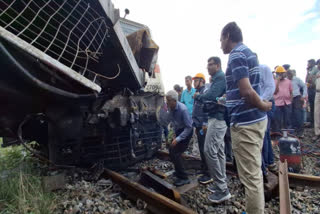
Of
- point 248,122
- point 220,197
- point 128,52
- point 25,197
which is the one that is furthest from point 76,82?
point 220,197

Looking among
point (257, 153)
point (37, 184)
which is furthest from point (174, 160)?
point (37, 184)

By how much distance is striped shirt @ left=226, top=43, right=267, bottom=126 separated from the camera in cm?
190

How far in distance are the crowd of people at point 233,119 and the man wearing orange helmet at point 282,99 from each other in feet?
0.42

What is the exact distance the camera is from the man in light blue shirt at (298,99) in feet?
20.0

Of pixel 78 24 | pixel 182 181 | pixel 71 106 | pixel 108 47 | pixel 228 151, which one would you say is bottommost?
pixel 182 181

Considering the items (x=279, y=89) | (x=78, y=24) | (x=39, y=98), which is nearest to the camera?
(x=78, y=24)

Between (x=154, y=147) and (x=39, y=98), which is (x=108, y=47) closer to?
(x=39, y=98)

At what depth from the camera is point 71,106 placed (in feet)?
10.9

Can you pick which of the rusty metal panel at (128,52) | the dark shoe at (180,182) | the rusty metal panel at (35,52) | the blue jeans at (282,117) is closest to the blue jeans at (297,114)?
the blue jeans at (282,117)

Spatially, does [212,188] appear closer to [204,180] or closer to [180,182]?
[204,180]

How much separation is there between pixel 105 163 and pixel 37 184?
1.21m

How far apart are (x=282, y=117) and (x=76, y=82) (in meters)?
5.92

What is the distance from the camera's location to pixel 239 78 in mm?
1870

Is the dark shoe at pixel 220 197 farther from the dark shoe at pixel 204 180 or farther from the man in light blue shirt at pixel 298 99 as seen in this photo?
the man in light blue shirt at pixel 298 99
